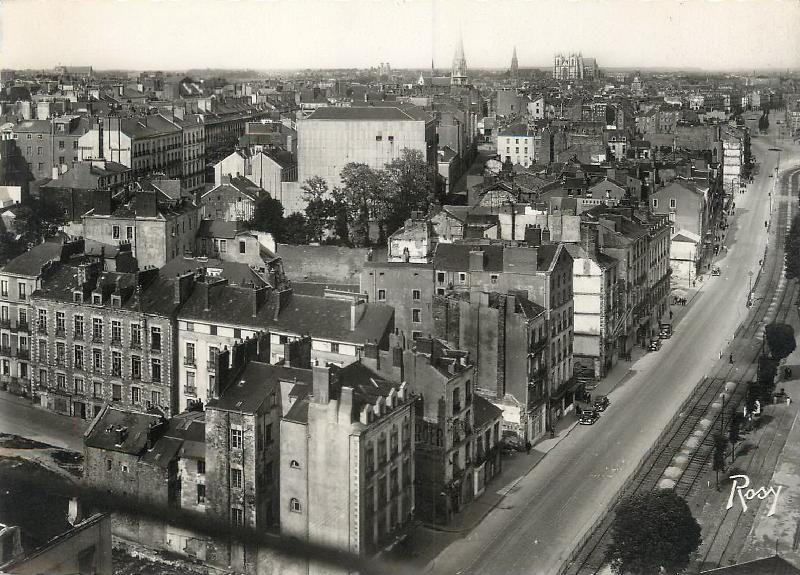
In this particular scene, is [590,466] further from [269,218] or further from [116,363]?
[269,218]

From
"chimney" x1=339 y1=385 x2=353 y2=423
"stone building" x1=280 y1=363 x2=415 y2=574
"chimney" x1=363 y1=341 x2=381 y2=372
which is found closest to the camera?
"chimney" x1=339 y1=385 x2=353 y2=423

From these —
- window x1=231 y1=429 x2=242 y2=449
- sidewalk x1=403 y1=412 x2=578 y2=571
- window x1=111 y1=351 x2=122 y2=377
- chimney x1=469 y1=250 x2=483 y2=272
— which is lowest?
sidewalk x1=403 y1=412 x2=578 y2=571

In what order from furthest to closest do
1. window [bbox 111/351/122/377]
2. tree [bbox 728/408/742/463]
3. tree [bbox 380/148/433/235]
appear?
tree [bbox 380/148/433/235]
window [bbox 111/351/122/377]
tree [bbox 728/408/742/463]

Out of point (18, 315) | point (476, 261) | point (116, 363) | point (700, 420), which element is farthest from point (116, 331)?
point (700, 420)

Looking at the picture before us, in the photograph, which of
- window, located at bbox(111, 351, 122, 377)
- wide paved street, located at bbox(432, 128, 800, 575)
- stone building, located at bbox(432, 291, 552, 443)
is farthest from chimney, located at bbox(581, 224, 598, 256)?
window, located at bbox(111, 351, 122, 377)

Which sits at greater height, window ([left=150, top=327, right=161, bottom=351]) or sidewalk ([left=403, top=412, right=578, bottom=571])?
window ([left=150, top=327, right=161, bottom=351])

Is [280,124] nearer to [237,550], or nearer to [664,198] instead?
[664,198]

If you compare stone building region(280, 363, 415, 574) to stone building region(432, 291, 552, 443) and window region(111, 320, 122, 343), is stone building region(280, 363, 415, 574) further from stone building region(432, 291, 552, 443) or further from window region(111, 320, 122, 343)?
window region(111, 320, 122, 343)
